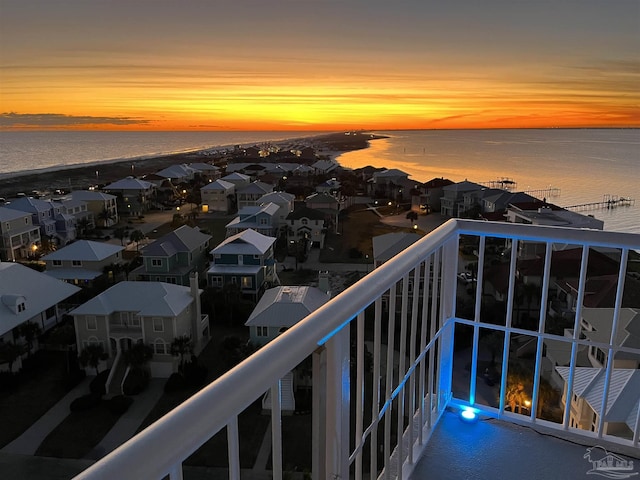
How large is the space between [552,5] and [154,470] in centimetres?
900

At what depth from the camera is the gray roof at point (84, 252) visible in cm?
1475

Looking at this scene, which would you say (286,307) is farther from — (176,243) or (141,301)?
(176,243)

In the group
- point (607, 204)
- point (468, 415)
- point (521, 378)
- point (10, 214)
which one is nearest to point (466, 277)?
point (521, 378)

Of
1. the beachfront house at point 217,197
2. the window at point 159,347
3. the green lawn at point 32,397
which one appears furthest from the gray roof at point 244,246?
the beachfront house at point 217,197

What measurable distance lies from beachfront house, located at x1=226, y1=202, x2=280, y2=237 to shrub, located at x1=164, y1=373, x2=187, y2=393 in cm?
1048

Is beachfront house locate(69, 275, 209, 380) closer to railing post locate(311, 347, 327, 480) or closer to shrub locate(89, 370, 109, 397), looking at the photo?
shrub locate(89, 370, 109, 397)

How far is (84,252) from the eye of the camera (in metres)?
15.0

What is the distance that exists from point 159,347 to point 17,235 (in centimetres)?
1145

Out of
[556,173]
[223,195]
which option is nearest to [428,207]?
[223,195]

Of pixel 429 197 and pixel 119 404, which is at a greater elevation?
pixel 429 197

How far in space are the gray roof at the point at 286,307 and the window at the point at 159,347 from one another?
5.40ft

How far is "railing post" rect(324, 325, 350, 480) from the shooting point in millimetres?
1013

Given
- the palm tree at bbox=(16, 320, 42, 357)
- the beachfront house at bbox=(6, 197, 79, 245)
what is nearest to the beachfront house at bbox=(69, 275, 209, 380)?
the palm tree at bbox=(16, 320, 42, 357)

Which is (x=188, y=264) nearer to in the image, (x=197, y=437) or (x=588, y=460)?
(x=588, y=460)
